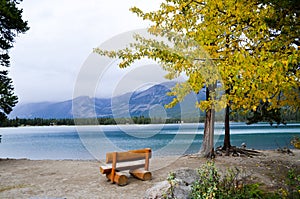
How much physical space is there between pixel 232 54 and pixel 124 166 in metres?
4.24

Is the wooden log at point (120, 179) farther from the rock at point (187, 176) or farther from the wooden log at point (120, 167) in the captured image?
the rock at point (187, 176)

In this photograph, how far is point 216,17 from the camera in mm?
6605

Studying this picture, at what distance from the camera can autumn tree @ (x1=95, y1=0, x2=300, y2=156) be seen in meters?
5.00

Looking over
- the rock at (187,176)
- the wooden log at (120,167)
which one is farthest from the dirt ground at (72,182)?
the rock at (187,176)

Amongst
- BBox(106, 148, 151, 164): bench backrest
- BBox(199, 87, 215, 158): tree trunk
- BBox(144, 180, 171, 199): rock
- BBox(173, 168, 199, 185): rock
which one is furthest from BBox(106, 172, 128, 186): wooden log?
BBox(199, 87, 215, 158): tree trunk

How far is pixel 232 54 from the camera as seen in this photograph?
6.59 m

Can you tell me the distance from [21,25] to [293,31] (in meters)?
12.0

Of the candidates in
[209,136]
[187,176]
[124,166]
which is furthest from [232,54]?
[209,136]

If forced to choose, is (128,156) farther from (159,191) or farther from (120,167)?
(159,191)

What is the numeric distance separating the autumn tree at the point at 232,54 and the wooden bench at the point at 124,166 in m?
1.95

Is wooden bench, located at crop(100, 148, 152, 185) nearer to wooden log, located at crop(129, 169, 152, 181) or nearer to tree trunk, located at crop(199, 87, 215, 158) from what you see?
wooden log, located at crop(129, 169, 152, 181)

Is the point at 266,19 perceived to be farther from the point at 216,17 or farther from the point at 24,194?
the point at 24,194

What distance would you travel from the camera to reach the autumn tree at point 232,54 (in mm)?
5000

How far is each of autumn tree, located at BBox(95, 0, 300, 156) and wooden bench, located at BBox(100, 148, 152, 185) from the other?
195 centimetres
